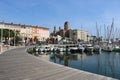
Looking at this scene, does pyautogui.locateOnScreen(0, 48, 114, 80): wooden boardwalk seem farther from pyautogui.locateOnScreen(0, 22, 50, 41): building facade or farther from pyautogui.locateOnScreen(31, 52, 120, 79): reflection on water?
pyautogui.locateOnScreen(0, 22, 50, 41): building facade

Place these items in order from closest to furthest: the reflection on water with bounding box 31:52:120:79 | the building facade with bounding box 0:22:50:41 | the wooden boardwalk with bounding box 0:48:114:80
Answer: the wooden boardwalk with bounding box 0:48:114:80 → the reflection on water with bounding box 31:52:120:79 → the building facade with bounding box 0:22:50:41

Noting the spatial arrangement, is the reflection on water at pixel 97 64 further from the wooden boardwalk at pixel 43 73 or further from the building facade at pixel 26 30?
the building facade at pixel 26 30

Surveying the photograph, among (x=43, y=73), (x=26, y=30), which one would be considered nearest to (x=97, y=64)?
(x=43, y=73)

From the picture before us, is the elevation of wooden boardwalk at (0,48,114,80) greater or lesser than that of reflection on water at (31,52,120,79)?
greater

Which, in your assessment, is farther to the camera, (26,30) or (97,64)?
(26,30)

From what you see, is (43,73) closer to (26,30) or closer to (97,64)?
(97,64)

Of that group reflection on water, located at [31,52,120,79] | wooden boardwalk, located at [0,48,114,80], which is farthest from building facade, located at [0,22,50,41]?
wooden boardwalk, located at [0,48,114,80]

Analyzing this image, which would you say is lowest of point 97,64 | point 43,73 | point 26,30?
point 97,64

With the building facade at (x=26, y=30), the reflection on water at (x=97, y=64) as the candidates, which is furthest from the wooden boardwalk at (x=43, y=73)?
the building facade at (x=26, y=30)

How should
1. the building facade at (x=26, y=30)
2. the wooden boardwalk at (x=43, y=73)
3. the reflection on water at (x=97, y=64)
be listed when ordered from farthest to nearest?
the building facade at (x=26, y=30) → the reflection on water at (x=97, y=64) → the wooden boardwalk at (x=43, y=73)

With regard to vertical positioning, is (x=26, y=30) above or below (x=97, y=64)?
above

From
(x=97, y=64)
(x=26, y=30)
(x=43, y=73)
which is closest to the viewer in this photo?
(x=43, y=73)

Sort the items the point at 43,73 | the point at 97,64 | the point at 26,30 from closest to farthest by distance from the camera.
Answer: the point at 43,73
the point at 97,64
the point at 26,30

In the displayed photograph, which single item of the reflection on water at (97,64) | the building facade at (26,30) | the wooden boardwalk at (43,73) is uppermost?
the building facade at (26,30)
